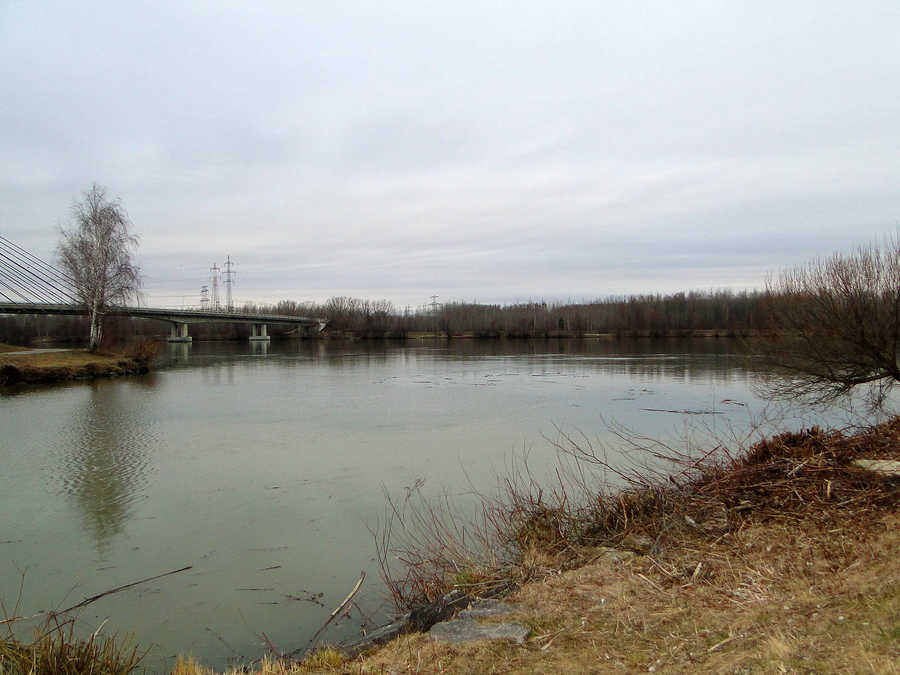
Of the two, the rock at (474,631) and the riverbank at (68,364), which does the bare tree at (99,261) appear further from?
the rock at (474,631)

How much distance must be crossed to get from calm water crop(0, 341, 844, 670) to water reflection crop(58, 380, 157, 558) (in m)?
0.05

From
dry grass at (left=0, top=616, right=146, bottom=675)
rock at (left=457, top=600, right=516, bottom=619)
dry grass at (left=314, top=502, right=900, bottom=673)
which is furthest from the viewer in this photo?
rock at (left=457, top=600, right=516, bottom=619)

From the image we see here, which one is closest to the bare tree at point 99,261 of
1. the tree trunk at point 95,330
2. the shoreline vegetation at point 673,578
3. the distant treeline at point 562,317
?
the tree trunk at point 95,330

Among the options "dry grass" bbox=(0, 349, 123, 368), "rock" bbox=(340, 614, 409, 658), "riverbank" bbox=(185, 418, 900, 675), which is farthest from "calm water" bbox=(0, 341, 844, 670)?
"dry grass" bbox=(0, 349, 123, 368)

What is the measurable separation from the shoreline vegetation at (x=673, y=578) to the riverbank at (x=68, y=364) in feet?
76.3

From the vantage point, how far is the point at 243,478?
9852 millimetres

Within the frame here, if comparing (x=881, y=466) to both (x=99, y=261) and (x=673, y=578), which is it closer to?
(x=673, y=578)

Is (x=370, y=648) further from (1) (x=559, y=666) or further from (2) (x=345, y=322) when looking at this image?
(2) (x=345, y=322)

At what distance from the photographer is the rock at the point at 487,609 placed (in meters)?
4.40

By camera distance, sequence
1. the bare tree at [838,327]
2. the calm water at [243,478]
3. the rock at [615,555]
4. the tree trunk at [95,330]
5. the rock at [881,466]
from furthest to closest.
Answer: the tree trunk at [95,330]
the bare tree at [838,327]
the rock at [881,466]
the calm water at [243,478]
the rock at [615,555]

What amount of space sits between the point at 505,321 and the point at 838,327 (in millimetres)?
80545

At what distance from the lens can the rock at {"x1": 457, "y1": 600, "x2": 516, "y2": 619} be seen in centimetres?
440

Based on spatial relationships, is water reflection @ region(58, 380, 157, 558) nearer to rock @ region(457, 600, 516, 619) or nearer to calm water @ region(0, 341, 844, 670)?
calm water @ region(0, 341, 844, 670)

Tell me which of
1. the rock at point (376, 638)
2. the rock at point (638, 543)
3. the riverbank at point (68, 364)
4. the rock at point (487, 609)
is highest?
the riverbank at point (68, 364)
